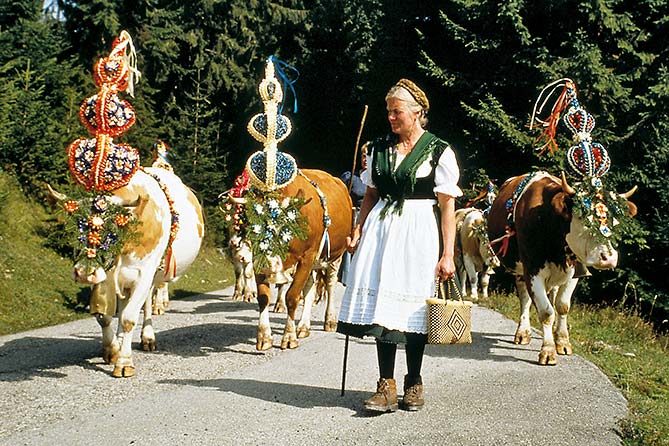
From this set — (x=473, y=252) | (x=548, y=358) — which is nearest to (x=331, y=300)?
(x=548, y=358)

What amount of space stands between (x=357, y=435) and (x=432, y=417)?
813 mm

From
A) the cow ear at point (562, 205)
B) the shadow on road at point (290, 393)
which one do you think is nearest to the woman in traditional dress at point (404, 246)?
the shadow on road at point (290, 393)

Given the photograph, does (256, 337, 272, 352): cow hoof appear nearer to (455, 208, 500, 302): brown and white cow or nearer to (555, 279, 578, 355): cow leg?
(555, 279, 578, 355): cow leg

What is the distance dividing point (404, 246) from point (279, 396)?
1.78m

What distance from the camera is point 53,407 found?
6320 millimetres

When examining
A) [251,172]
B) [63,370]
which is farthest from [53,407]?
[251,172]

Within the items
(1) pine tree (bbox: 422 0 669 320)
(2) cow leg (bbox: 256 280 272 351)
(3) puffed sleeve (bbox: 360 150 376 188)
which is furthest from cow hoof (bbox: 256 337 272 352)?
(1) pine tree (bbox: 422 0 669 320)

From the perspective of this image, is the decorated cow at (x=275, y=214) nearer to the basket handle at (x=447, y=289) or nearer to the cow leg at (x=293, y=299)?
the cow leg at (x=293, y=299)

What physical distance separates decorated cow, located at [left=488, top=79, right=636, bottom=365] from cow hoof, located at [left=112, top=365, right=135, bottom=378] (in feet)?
14.1

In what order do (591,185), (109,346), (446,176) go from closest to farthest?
(446,176) → (109,346) → (591,185)

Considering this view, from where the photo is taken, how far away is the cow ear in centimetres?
866

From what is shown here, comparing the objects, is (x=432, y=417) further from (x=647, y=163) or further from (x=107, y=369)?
(x=647, y=163)

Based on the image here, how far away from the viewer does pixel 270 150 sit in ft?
29.3

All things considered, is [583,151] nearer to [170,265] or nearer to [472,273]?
[170,265]
